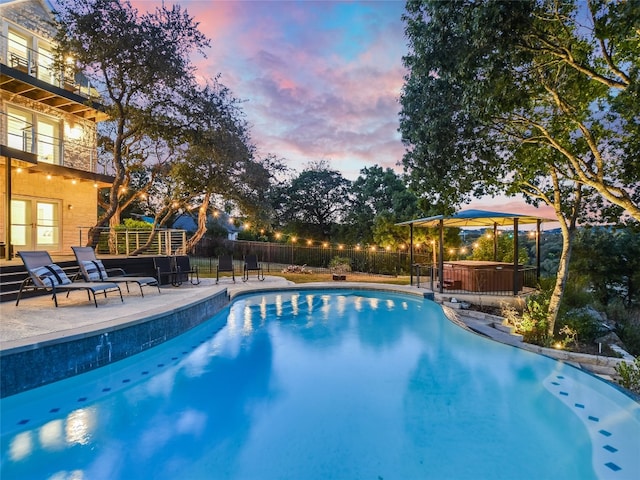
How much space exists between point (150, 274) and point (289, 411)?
8.87 meters

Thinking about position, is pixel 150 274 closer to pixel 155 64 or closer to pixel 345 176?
pixel 155 64

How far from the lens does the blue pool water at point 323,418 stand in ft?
11.0

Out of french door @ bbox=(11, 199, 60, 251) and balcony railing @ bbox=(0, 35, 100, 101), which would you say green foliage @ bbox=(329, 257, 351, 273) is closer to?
french door @ bbox=(11, 199, 60, 251)

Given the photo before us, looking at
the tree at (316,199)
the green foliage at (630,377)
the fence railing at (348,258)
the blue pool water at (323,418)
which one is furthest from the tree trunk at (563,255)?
the tree at (316,199)

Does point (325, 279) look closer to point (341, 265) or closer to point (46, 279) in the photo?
point (341, 265)

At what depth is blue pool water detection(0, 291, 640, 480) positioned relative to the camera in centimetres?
334

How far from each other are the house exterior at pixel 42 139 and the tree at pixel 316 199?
540 inches

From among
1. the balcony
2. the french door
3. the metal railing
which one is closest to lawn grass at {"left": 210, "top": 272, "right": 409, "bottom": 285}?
the metal railing

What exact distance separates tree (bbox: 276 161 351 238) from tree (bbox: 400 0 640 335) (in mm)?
17193

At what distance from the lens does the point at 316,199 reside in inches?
1008

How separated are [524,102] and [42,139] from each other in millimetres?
15188

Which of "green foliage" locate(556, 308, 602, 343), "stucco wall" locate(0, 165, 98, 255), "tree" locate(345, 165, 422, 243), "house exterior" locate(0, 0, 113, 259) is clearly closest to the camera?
"green foliage" locate(556, 308, 602, 343)

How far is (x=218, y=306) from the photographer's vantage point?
9.43 metres

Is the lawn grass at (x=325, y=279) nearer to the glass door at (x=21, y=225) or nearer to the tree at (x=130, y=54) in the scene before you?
the tree at (x=130, y=54)
